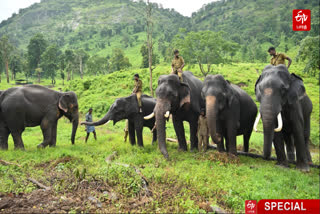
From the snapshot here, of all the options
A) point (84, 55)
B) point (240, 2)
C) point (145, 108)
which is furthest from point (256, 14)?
point (145, 108)

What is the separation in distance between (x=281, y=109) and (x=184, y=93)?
11.1 feet

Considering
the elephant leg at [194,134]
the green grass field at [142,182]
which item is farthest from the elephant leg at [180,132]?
the green grass field at [142,182]

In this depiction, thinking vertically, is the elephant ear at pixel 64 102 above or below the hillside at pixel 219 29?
below

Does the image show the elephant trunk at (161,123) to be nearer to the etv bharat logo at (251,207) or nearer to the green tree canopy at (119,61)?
the etv bharat logo at (251,207)

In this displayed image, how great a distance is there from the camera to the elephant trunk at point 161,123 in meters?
8.43

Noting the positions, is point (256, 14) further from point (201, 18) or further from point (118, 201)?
point (118, 201)

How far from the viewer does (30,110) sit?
10094 millimetres

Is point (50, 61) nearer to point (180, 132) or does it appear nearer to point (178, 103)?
point (180, 132)

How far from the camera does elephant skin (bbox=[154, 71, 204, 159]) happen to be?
28.0 feet

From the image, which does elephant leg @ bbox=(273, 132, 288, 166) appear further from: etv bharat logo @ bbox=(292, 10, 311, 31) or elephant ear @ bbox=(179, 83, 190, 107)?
etv bharat logo @ bbox=(292, 10, 311, 31)

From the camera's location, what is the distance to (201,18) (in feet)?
595

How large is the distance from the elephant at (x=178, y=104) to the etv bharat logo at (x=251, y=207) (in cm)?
360

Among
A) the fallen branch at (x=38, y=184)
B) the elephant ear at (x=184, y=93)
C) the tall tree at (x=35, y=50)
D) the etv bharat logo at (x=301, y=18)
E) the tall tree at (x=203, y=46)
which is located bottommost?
the fallen branch at (x=38, y=184)

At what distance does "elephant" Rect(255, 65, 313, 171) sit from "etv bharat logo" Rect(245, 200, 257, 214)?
2219 mm
